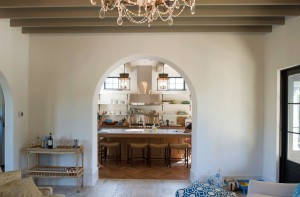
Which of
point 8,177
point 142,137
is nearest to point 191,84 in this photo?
point 142,137

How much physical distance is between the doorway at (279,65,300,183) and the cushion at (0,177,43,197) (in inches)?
149

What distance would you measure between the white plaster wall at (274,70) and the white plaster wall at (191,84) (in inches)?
6.3

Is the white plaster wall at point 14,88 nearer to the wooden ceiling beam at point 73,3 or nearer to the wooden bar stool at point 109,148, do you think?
the wooden ceiling beam at point 73,3

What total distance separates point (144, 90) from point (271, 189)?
7.06m

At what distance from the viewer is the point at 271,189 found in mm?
3049

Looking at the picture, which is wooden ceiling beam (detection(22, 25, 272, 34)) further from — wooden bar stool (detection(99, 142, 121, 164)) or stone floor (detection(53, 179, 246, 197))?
wooden bar stool (detection(99, 142, 121, 164))

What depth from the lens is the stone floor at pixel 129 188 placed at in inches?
176

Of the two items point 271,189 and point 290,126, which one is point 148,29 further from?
point 271,189

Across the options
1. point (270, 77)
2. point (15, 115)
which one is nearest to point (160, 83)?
point (270, 77)

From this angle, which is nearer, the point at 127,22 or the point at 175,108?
the point at 127,22

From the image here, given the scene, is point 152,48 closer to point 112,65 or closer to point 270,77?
point 112,65

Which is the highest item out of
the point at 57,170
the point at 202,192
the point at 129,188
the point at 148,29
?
the point at 148,29

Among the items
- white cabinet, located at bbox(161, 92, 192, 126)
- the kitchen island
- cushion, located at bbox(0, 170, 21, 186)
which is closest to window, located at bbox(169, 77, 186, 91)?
white cabinet, located at bbox(161, 92, 192, 126)

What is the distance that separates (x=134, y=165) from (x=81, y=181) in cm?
202
